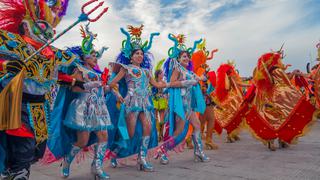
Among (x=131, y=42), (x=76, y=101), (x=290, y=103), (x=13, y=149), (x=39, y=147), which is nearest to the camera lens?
(x=13, y=149)

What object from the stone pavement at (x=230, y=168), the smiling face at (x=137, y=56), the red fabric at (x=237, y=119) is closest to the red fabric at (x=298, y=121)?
the stone pavement at (x=230, y=168)

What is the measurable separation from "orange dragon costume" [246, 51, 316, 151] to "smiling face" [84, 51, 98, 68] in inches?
135

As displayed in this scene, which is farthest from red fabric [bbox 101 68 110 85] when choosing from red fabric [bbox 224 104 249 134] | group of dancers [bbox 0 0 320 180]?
red fabric [bbox 224 104 249 134]

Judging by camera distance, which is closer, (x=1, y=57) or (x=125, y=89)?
(x=1, y=57)

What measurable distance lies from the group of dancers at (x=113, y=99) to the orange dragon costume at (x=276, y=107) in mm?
18

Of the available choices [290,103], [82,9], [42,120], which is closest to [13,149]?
[42,120]

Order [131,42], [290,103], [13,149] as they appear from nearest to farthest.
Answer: [13,149], [131,42], [290,103]

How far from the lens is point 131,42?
4621 millimetres

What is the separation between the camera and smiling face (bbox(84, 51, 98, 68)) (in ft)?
13.2

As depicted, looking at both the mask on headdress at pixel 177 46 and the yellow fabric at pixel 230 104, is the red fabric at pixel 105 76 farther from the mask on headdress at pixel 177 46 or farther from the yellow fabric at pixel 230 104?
the yellow fabric at pixel 230 104

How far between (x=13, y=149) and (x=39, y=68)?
2.64ft

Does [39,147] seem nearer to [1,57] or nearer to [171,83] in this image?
[1,57]

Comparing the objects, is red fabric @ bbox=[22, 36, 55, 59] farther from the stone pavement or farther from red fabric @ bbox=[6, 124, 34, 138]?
the stone pavement

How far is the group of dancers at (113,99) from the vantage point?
2.64 meters
